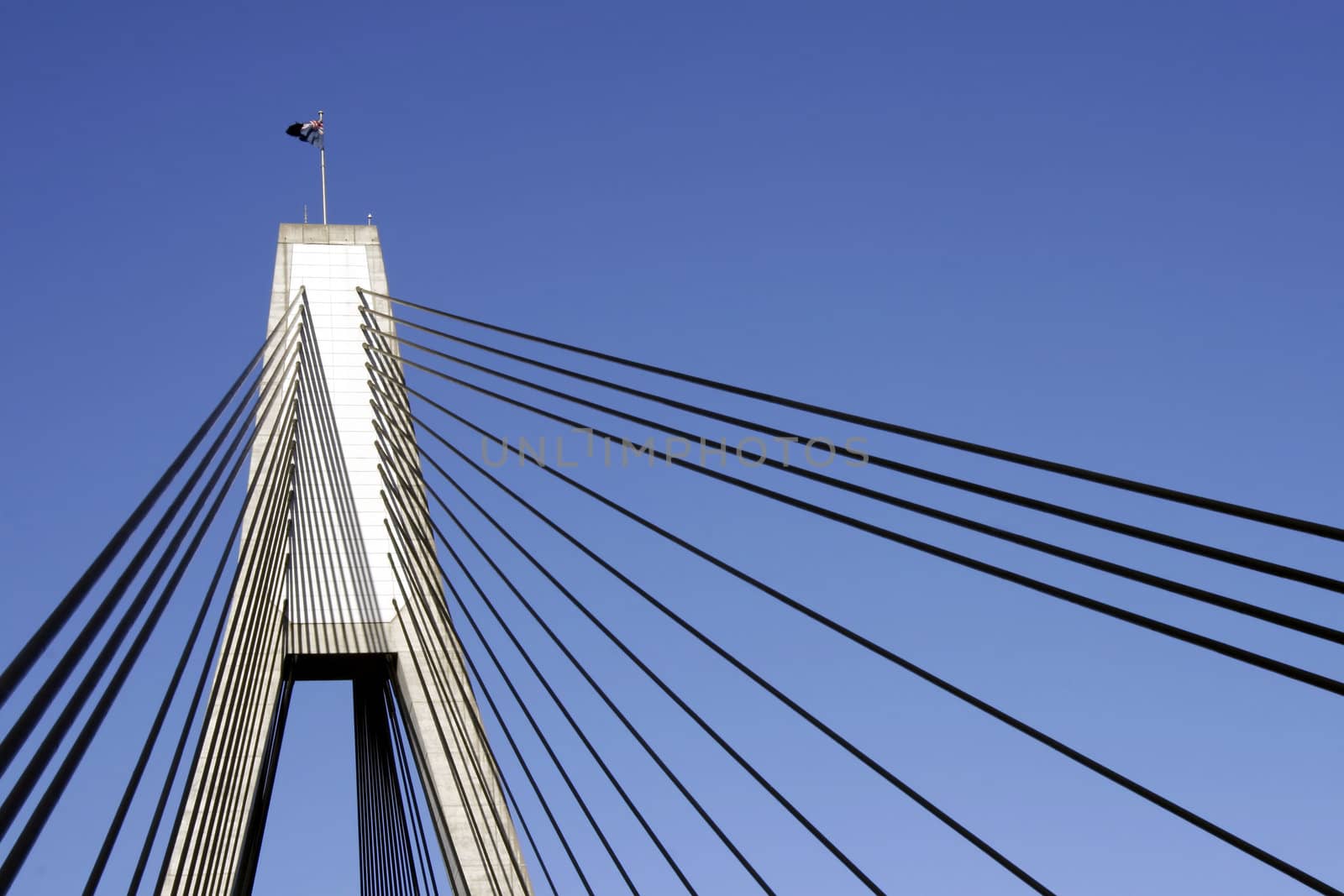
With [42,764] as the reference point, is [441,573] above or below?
above

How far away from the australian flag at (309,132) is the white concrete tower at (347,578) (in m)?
4.06

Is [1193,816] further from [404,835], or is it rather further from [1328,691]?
[404,835]

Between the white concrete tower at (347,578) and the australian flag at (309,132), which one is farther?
the australian flag at (309,132)

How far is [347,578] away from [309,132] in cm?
724

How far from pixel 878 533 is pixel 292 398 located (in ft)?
25.3

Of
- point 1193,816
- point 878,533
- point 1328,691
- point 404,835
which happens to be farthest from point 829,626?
point 404,835

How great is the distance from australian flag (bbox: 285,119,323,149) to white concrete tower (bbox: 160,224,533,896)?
4061 mm

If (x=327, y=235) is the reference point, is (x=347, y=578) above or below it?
below

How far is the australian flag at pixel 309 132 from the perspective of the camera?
19.2 meters

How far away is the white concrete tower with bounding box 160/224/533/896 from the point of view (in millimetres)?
13008

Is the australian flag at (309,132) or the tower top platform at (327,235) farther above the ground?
the australian flag at (309,132)

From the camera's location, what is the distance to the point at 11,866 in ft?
15.8

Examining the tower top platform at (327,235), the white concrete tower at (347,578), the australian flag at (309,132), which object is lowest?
the white concrete tower at (347,578)

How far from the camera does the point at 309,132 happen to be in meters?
19.2
